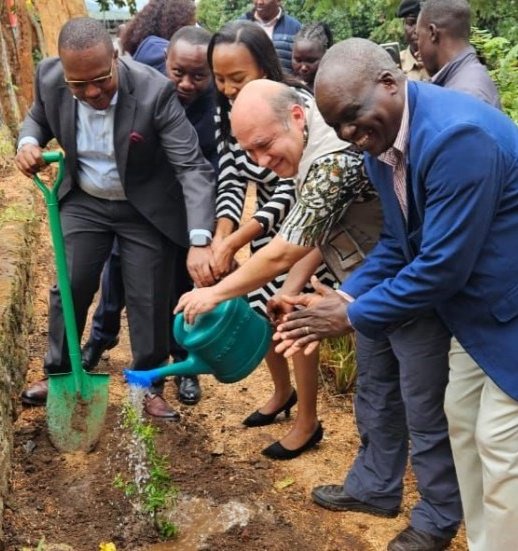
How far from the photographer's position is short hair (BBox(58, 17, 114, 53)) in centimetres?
308

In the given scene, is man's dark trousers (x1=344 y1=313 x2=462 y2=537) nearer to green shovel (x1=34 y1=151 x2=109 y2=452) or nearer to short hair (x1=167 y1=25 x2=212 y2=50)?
green shovel (x1=34 y1=151 x2=109 y2=452)

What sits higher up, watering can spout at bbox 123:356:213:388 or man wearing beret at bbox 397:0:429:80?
man wearing beret at bbox 397:0:429:80

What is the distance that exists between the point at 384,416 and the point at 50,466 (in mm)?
1476

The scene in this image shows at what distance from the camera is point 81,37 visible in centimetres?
308

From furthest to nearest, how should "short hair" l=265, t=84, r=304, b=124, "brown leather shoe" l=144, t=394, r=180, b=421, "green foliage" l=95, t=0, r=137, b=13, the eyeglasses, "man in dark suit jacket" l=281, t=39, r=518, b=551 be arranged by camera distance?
"green foliage" l=95, t=0, r=137, b=13 < "brown leather shoe" l=144, t=394, r=180, b=421 < the eyeglasses < "short hair" l=265, t=84, r=304, b=124 < "man in dark suit jacket" l=281, t=39, r=518, b=551

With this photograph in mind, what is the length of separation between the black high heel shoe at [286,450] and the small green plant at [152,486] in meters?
0.47

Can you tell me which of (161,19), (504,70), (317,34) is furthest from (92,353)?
(504,70)

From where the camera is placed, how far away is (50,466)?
356 cm

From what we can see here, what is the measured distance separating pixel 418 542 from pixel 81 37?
7.21ft

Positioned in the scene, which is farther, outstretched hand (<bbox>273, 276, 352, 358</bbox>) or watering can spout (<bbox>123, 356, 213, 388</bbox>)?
watering can spout (<bbox>123, 356, 213, 388</bbox>)

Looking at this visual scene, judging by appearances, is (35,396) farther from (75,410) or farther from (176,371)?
(176,371)

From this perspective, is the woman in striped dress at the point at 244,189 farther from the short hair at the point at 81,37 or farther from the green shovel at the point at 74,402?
the green shovel at the point at 74,402

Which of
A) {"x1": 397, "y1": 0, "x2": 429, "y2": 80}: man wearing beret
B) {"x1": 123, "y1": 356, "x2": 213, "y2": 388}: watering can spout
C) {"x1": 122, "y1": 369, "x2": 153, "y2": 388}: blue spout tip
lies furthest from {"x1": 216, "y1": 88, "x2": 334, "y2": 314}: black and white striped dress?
{"x1": 397, "y1": 0, "x2": 429, "y2": 80}: man wearing beret

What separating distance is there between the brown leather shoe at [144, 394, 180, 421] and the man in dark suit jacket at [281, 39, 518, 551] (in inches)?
59.6
